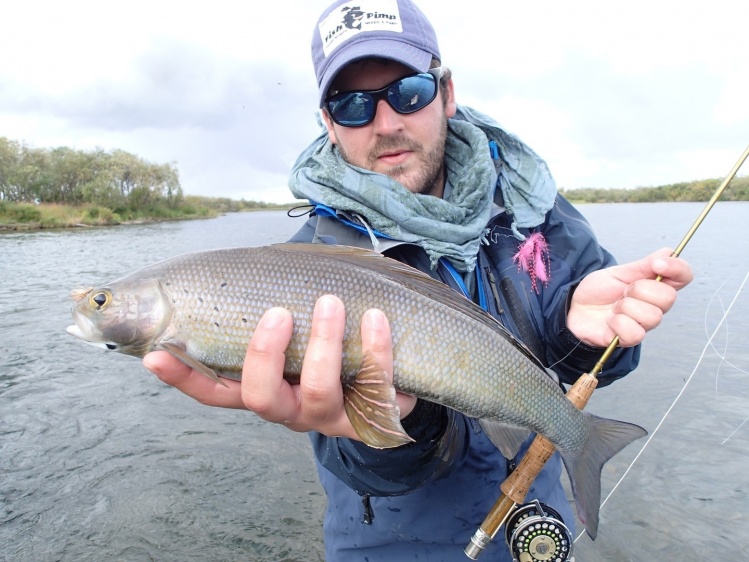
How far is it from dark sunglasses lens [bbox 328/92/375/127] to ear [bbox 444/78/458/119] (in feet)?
1.95

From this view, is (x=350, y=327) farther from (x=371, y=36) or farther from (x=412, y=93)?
(x=371, y=36)

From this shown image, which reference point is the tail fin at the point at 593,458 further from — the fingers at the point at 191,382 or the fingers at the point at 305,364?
the fingers at the point at 191,382

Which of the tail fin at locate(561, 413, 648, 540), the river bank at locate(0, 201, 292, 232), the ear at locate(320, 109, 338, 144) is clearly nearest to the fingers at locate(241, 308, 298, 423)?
the tail fin at locate(561, 413, 648, 540)

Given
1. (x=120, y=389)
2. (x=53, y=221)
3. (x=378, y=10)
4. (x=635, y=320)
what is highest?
(x=378, y=10)

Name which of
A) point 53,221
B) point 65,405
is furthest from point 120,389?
point 53,221

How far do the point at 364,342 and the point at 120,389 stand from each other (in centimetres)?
745

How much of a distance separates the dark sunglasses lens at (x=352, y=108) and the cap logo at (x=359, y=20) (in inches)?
10.7

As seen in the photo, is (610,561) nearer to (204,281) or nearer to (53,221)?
(204,281)

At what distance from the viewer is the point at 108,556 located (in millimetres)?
4449

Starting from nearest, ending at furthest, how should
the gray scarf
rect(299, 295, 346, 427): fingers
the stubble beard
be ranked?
rect(299, 295, 346, 427): fingers → the gray scarf → the stubble beard

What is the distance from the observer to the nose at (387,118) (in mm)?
2812

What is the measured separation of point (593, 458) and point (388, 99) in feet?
7.07

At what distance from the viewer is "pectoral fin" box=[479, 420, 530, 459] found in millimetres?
2121

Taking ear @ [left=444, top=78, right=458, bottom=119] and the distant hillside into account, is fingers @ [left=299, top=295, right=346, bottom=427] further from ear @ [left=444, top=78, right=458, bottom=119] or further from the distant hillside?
the distant hillside
